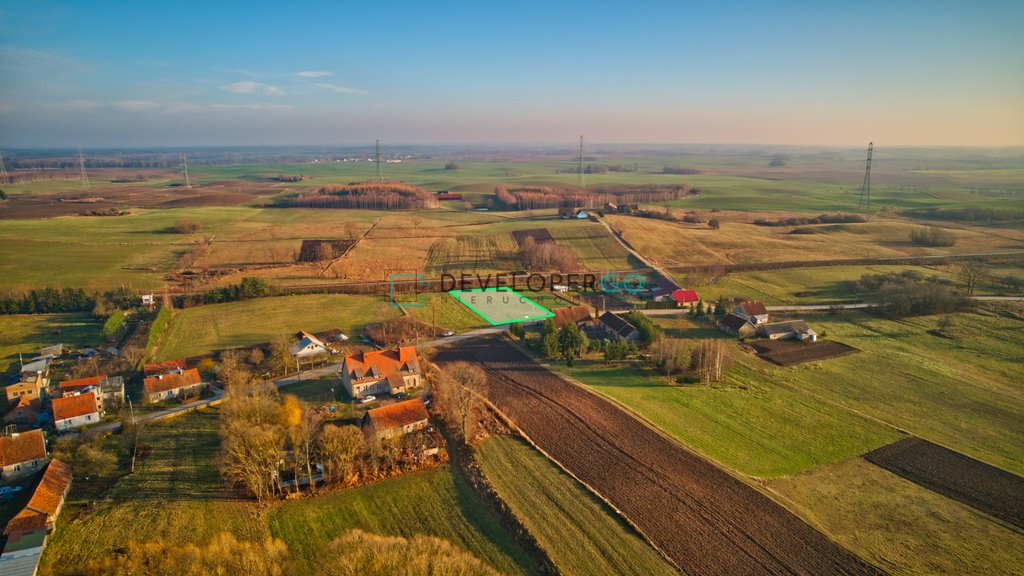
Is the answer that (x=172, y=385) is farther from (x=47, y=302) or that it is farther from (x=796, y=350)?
(x=796, y=350)

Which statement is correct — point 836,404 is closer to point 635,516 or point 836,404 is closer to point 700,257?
point 635,516

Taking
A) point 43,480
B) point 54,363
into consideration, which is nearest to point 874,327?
point 43,480

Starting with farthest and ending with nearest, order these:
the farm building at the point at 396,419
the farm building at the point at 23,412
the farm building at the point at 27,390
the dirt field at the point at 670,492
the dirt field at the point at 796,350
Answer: the dirt field at the point at 796,350
the farm building at the point at 27,390
the farm building at the point at 23,412
the farm building at the point at 396,419
the dirt field at the point at 670,492

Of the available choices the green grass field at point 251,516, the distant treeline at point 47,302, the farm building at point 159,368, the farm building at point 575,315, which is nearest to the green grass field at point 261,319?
the farm building at point 159,368

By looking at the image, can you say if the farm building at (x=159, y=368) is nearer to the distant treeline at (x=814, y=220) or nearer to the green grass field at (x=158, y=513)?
the green grass field at (x=158, y=513)

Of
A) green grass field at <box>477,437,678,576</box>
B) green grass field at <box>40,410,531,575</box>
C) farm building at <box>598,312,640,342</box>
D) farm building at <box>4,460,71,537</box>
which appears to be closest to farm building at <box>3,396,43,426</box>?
farm building at <box>4,460,71,537</box>

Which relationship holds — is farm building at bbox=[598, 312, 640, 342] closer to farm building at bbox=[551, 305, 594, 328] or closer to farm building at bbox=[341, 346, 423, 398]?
farm building at bbox=[551, 305, 594, 328]
